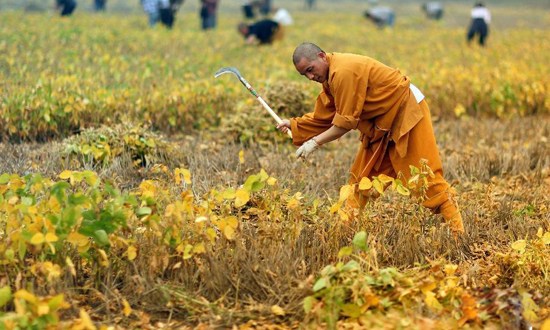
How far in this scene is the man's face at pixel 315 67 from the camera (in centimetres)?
460

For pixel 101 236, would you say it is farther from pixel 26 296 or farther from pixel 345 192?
pixel 345 192

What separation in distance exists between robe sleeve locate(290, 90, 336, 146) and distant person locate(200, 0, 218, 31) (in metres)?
14.0

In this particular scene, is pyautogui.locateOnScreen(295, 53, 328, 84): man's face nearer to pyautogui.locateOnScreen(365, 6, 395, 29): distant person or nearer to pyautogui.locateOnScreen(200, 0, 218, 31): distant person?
pyautogui.locateOnScreen(200, 0, 218, 31): distant person

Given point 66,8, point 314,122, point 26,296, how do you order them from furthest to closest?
point 66,8 → point 314,122 → point 26,296

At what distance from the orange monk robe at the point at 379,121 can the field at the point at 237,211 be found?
0.22 metres

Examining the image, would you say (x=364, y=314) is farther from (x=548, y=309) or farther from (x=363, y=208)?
(x=363, y=208)

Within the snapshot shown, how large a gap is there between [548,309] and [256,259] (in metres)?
1.39

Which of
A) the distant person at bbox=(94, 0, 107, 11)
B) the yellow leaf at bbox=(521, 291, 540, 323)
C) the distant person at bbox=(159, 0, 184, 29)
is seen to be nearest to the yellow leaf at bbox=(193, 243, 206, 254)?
the yellow leaf at bbox=(521, 291, 540, 323)

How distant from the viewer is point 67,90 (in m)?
8.11

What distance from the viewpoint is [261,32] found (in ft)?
49.9

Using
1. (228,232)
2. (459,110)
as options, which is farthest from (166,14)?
(228,232)

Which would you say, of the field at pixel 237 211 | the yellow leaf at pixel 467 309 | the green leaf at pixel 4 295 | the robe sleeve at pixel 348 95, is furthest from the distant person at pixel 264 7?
the green leaf at pixel 4 295

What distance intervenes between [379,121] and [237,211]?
3.48ft

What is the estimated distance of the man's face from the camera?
4598mm
